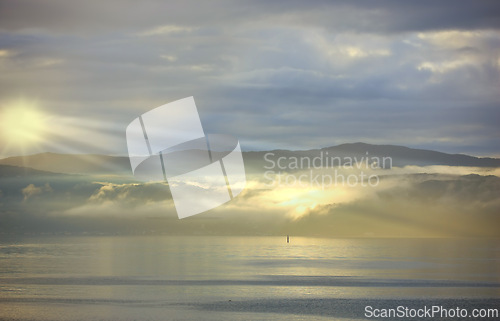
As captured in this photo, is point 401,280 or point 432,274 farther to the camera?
point 432,274

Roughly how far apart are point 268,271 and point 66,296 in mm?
55439

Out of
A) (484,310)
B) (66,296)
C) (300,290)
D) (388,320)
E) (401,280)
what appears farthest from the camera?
(401,280)

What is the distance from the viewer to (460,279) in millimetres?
106188

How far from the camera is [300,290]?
8675 cm

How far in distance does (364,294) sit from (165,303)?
28.8m

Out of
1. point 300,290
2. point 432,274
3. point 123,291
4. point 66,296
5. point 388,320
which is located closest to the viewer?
point 388,320

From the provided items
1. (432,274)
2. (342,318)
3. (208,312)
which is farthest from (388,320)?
(432,274)

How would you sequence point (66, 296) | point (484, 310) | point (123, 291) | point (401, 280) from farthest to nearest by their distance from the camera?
point (401, 280), point (123, 291), point (66, 296), point (484, 310)

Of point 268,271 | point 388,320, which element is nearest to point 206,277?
point 268,271

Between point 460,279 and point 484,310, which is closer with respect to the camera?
point 484,310

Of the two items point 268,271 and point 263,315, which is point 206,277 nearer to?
point 268,271

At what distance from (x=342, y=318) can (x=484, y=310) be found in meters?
18.0

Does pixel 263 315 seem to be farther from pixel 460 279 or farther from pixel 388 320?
pixel 460 279

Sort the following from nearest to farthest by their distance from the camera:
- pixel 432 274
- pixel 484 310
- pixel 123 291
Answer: pixel 484 310 < pixel 123 291 < pixel 432 274
